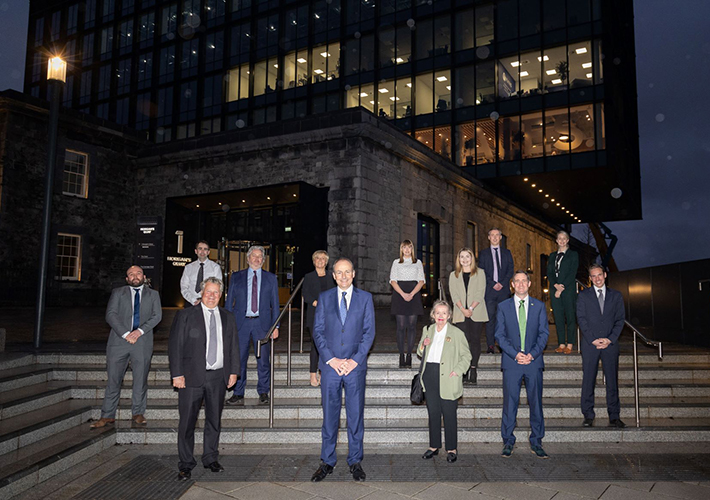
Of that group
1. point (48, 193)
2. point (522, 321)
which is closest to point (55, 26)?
point (48, 193)

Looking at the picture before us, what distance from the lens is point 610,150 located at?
2466 cm

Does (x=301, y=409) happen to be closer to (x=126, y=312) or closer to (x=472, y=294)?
(x=126, y=312)

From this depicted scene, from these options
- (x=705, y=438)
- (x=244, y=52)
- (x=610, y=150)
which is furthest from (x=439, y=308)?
(x=244, y=52)

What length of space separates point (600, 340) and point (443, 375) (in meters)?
2.06

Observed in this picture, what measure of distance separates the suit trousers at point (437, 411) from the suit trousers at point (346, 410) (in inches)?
33.1

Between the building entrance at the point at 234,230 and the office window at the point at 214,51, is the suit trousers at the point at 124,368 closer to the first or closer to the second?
the building entrance at the point at 234,230

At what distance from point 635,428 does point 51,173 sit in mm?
9076

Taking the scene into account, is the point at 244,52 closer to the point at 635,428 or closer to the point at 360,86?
the point at 360,86

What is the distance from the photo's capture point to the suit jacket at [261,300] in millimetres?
6531

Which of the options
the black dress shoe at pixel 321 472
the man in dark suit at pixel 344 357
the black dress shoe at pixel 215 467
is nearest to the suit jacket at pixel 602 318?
the man in dark suit at pixel 344 357

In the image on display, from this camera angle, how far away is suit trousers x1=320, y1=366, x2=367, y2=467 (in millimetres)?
4887

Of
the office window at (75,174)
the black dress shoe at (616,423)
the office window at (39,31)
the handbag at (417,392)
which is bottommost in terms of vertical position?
the black dress shoe at (616,423)

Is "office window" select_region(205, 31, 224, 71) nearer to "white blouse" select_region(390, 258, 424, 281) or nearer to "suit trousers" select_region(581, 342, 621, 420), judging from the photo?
"white blouse" select_region(390, 258, 424, 281)

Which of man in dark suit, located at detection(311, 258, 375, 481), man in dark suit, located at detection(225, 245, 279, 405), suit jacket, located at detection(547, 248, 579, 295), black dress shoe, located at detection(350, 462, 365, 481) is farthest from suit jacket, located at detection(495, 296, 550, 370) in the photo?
man in dark suit, located at detection(225, 245, 279, 405)
